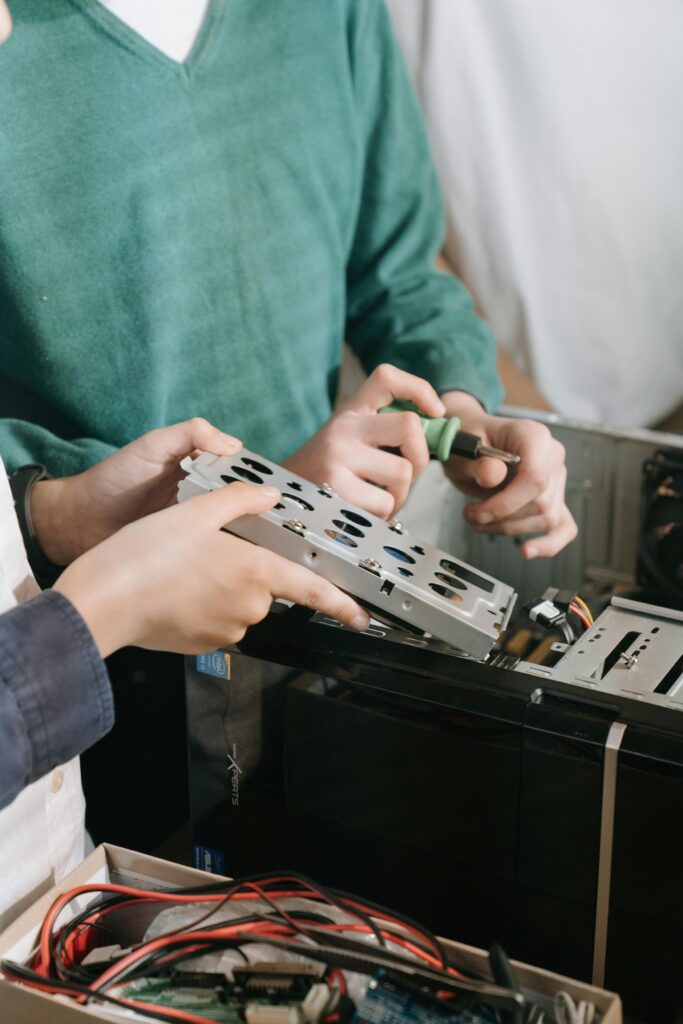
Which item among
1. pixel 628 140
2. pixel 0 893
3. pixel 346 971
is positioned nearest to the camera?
pixel 346 971

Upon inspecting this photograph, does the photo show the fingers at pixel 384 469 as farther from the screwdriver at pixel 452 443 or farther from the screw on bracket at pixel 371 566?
the screw on bracket at pixel 371 566

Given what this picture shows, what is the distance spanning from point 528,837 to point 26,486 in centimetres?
51

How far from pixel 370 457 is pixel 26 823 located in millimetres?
401

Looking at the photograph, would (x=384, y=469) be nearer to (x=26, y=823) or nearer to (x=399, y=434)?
(x=399, y=434)

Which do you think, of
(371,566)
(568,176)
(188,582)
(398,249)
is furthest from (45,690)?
(568,176)

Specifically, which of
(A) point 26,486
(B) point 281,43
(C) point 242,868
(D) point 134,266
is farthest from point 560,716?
(B) point 281,43

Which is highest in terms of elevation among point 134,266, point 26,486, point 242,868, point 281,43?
point 281,43

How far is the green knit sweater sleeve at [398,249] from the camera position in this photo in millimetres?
1186

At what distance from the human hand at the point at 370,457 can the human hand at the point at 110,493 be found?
0.41ft

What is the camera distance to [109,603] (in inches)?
24.3

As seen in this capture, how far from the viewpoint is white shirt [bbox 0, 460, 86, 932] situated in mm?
705

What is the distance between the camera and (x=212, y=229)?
3.43 ft

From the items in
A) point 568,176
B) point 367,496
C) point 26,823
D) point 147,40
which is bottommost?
point 26,823

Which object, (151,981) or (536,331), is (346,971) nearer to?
(151,981)
